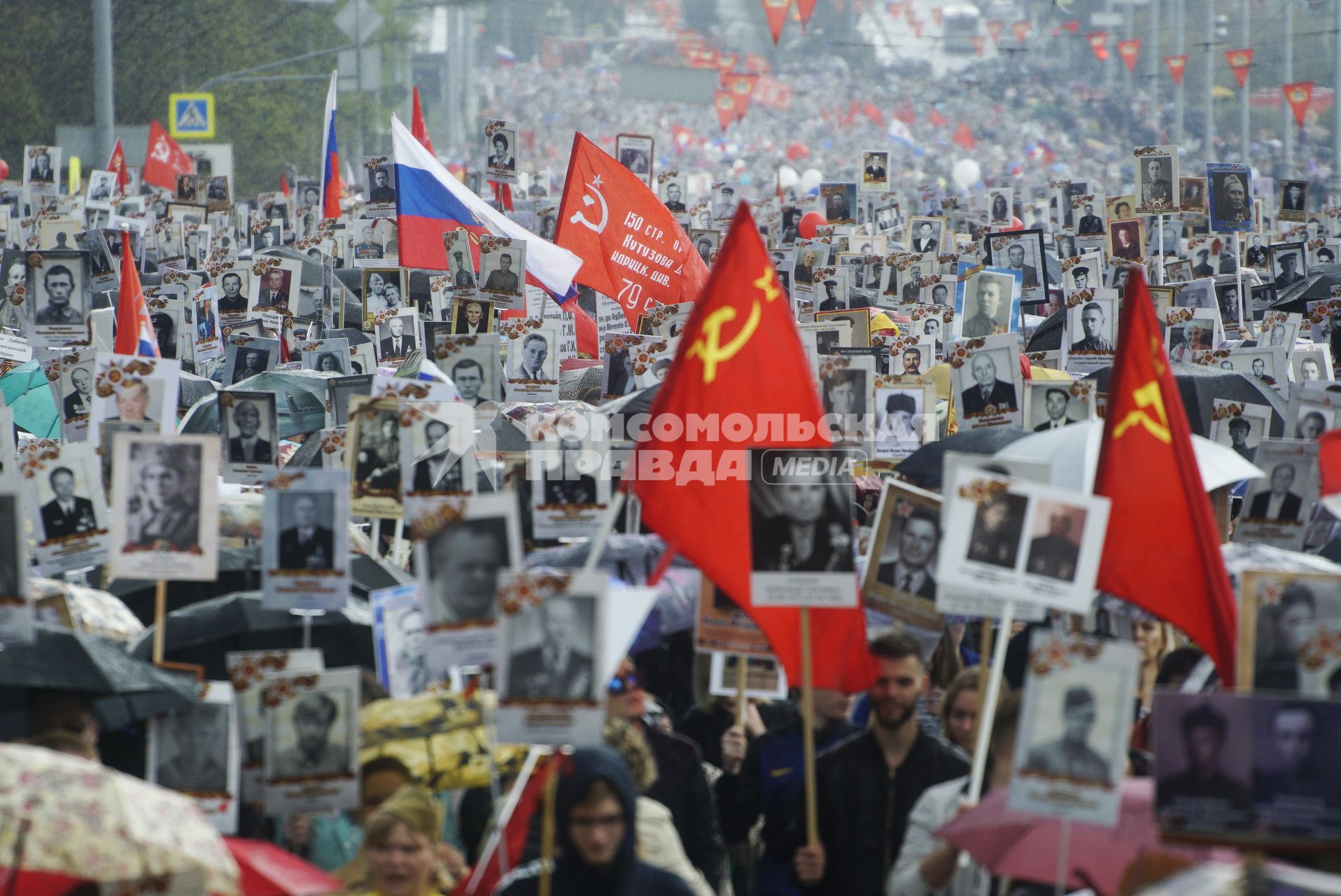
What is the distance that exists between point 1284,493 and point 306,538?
356cm

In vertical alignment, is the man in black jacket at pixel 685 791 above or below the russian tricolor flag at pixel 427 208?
below

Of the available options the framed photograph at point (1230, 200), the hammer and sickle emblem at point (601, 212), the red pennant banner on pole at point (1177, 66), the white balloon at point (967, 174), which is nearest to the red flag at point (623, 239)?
the hammer and sickle emblem at point (601, 212)

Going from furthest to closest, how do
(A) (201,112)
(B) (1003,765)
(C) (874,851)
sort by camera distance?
1. (A) (201,112)
2. (C) (874,851)
3. (B) (1003,765)

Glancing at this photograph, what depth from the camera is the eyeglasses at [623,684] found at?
5.04 m

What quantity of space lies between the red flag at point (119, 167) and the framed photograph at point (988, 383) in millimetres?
17098

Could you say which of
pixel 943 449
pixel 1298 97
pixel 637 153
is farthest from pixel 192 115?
pixel 943 449

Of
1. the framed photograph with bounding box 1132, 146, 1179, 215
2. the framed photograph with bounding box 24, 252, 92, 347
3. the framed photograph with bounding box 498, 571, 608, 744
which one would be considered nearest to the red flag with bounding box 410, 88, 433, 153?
the framed photograph with bounding box 1132, 146, 1179, 215

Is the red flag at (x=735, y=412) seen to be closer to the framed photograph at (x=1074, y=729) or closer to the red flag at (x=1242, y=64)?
the framed photograph at (x=1074, y=729)

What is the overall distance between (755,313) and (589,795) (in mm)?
1670

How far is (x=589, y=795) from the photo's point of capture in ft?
13.3

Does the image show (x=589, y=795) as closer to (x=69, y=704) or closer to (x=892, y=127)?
(x=69, y=704)

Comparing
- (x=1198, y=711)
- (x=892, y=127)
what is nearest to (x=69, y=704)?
(x=1198, y=711)

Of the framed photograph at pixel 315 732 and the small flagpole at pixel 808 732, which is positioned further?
the small flagpole at pixel 808 732

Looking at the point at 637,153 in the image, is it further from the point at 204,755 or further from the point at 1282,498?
the point at 204,755
